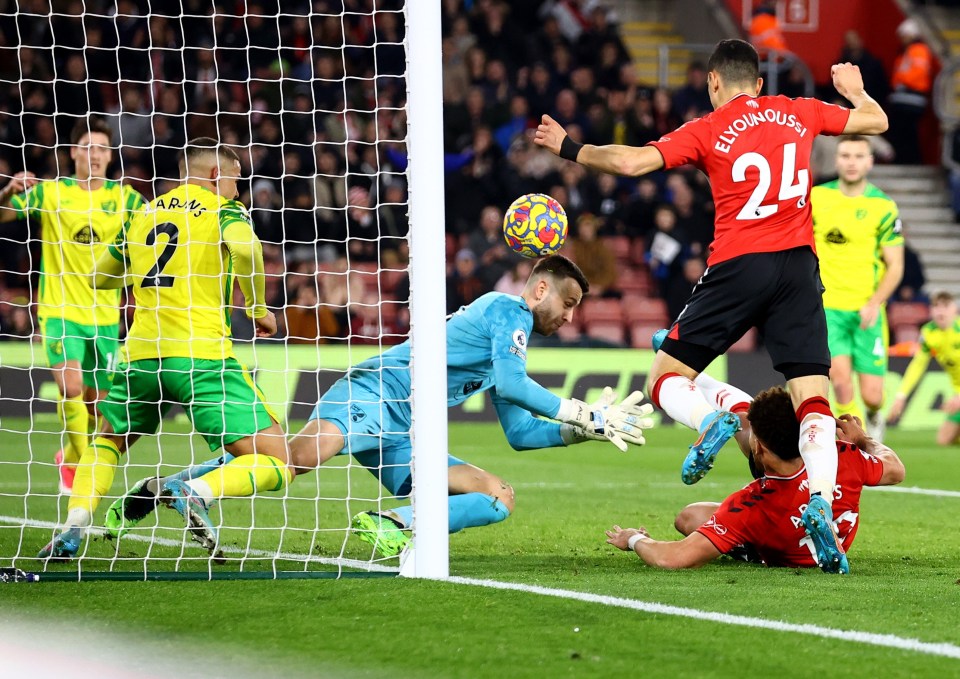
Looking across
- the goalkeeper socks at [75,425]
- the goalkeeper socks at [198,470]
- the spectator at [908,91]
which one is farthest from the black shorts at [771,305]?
the spectator at [908,91]

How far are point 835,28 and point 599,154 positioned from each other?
1737 cm

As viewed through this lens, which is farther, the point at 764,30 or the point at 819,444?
the point at 764,30

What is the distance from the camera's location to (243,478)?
18.0ft

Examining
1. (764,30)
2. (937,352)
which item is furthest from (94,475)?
(764,30)

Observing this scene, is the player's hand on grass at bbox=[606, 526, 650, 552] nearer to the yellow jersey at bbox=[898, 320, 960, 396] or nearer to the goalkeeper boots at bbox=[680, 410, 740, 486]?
the goalkeeper boots at bbox=[680, 410, 740, 486]

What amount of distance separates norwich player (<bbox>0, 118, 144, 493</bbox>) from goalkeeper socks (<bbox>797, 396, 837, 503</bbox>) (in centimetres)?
406

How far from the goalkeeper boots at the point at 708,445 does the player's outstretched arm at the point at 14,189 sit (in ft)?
11.1

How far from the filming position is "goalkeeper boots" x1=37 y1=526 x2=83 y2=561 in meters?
5.65

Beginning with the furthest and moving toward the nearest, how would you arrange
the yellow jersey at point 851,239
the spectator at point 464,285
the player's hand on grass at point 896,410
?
the spectator at point 464,285, the player's hand on grass at point 896,410, the yellow jersey at point 851,239

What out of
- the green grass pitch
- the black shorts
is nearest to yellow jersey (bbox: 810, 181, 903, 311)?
the green grass pitch

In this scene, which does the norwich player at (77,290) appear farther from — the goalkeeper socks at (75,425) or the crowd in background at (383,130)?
the crowd in background at (383,130)

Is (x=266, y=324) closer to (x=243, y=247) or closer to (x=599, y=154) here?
(x=243, y=247)

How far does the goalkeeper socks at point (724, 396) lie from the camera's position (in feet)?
20.4

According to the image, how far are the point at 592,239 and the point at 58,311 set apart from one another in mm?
9244
